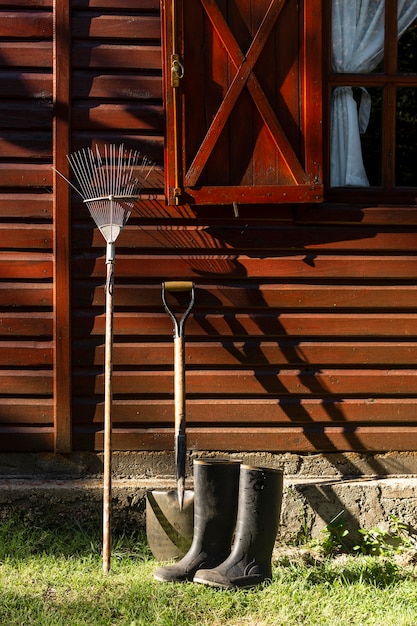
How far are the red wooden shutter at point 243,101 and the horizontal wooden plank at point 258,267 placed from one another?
1.30 feet

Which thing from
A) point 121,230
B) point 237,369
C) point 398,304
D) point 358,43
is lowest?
point 237,369

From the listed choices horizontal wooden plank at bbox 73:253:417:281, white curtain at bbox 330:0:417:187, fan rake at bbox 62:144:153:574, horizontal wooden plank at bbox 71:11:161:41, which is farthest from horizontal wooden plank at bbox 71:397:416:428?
horizontal wooden plank at bbox 71:11:161:41

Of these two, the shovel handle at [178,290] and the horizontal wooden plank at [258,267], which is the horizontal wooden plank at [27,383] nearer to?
the horizontal wooden plank at [258,267]

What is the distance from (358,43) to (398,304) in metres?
1.52

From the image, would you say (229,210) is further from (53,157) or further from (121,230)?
(53,157)

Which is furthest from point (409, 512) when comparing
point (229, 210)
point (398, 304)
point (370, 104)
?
point (370, 104)

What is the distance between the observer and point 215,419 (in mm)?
4762

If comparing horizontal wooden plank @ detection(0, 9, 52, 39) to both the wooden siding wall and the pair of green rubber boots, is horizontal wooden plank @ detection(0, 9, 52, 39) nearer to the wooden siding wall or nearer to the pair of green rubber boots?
the wooden siding wall

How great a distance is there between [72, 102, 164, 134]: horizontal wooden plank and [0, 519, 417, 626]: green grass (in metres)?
2.27

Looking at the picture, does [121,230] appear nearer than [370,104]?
Yes

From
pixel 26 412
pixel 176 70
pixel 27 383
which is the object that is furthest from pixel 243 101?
pixel 26 412

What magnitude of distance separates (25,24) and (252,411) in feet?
8.23

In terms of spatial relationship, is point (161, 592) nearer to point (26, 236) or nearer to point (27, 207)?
point (26, 236)

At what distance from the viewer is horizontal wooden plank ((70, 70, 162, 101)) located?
4.67 metres
